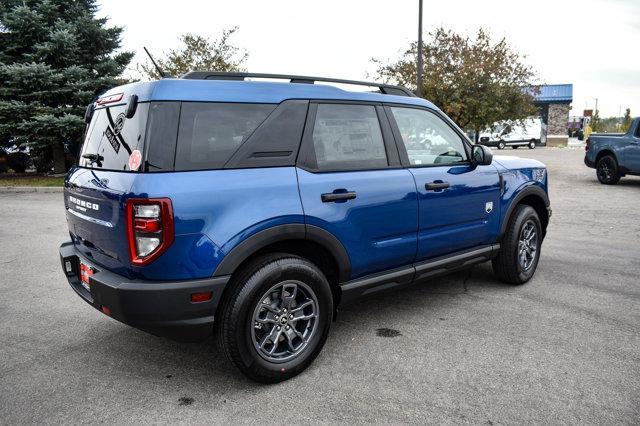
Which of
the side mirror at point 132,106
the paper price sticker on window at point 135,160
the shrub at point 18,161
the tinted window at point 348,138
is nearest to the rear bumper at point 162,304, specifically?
the paper price sticker on window at point 135,160

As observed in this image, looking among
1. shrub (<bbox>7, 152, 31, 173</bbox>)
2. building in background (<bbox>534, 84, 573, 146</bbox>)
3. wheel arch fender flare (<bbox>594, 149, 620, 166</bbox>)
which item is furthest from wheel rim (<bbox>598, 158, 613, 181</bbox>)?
building in background (<bbox>534, 84, 573, 146</bbox>)

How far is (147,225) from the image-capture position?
8.28 feet

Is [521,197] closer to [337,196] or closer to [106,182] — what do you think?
[337,196]

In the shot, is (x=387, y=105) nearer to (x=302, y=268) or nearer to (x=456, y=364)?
(x=302, y=268)

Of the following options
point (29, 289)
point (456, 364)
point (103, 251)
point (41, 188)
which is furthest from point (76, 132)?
point (456, 364)

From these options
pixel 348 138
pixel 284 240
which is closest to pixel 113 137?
pixel 284 240

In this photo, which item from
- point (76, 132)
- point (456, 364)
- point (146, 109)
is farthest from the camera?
point (76, 132)

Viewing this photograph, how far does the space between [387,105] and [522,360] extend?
2.07m

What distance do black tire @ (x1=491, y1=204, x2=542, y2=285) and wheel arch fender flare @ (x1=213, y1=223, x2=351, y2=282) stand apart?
2.04 meters

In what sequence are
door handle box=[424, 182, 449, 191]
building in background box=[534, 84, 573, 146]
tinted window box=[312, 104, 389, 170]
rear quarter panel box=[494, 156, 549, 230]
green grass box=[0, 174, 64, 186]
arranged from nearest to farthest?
tinted window box=[312, 104, 389, 170]
door handle box=[424, 182, 449, 191]
rear quarter panel box=[494, 156, 549, 230]
green grass box=[0, 174, 64, 186]
building in background box=[534, 84, 573, 146]

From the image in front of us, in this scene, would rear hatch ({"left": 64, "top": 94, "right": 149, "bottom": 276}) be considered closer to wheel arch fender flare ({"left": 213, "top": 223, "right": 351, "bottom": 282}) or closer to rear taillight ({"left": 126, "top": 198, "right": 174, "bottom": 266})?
rear taillight ({"left": 126, "top": 198, "right": 174, "bottom": 266})

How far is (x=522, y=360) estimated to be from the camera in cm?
321

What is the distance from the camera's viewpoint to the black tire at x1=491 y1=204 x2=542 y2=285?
4.57 meters

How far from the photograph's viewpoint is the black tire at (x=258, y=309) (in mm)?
2760
